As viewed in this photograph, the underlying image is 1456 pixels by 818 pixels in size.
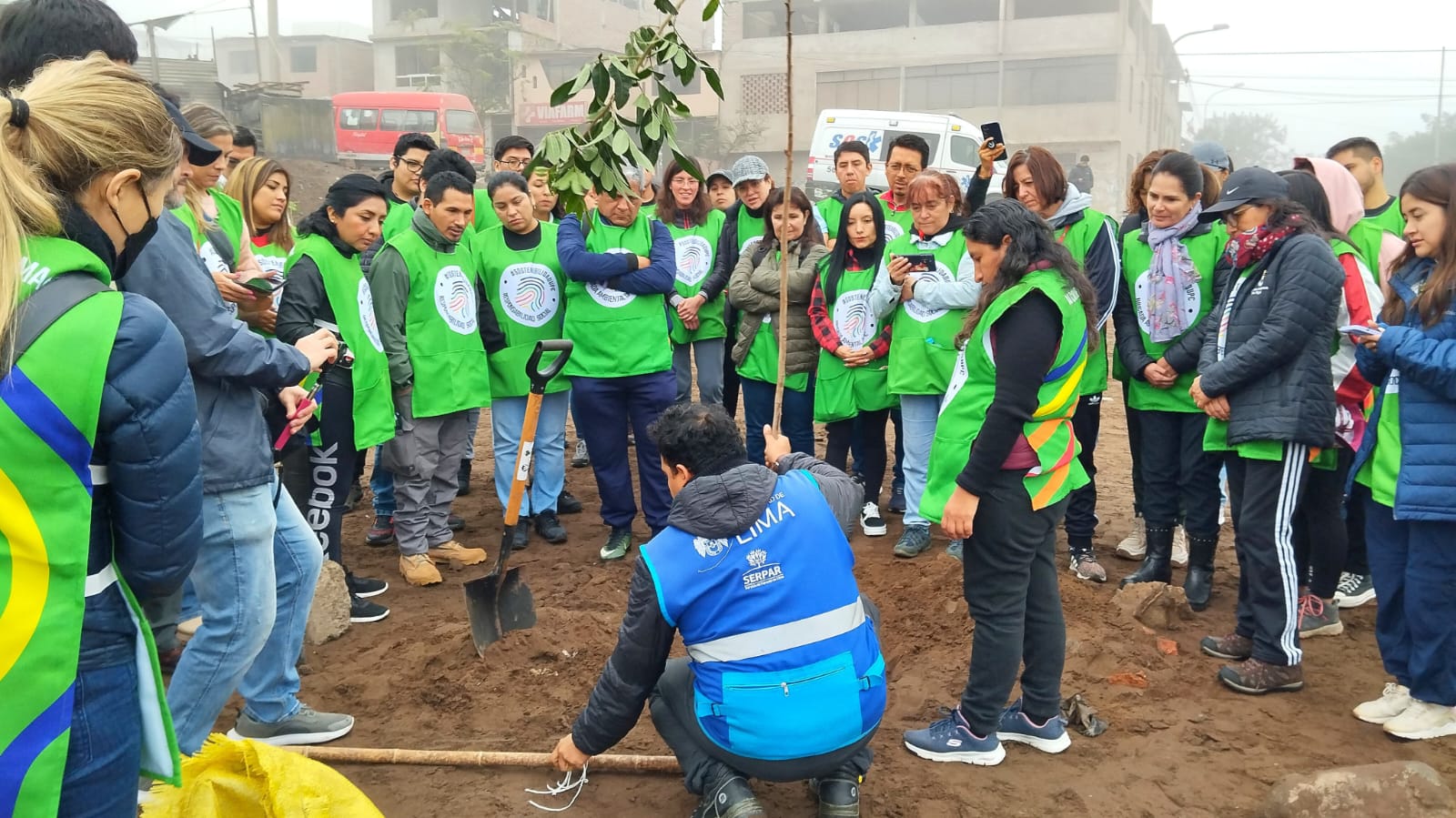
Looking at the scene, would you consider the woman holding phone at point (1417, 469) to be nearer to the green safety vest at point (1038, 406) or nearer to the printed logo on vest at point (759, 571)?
the green safety vest at point (1038, 406)

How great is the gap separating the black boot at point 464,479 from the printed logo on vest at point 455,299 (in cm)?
176

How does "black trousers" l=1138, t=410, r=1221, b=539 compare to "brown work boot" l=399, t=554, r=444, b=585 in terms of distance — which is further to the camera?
"brown work boot" l=399, t=554, r=444, b=585

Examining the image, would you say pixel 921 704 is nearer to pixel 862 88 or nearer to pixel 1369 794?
pixel 1369 794

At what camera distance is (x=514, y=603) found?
4.80m

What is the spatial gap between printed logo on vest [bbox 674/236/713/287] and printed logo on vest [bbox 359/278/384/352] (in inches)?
86.8

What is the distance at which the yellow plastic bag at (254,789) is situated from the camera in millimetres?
2629

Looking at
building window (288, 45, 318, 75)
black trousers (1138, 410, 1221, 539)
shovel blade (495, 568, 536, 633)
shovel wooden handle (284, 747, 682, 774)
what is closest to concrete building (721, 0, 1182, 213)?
building window (288, 45, 318, 75)

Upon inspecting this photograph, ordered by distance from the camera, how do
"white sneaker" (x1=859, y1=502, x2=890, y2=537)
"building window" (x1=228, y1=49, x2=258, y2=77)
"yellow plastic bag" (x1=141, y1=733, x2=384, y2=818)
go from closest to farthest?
"yellow plastic bag" (x1=141, y1=733, x2=384, y2=818) → "white sneaker" (x1=859, y1=502, x2=890, y2=537) → "building window" (x1=228, y1=49, x2=258, y2=77)

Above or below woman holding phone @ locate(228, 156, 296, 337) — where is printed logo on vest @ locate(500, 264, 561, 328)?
below

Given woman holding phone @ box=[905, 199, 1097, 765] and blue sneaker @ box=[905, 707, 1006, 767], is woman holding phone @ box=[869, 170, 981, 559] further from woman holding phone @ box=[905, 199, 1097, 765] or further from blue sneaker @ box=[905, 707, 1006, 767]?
blue sneaker @ box=[905, 707, 1006, 767]

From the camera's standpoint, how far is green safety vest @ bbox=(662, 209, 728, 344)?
22.1 ft

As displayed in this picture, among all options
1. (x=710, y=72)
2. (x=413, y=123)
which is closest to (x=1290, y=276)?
(x=710, y=72)

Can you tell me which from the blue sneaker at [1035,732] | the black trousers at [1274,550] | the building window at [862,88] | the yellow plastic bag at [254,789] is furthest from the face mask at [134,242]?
the building window at [862,88]

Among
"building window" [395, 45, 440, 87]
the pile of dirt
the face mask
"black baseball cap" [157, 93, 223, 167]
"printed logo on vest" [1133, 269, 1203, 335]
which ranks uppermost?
"building window" [395, 45, 440, 87]
